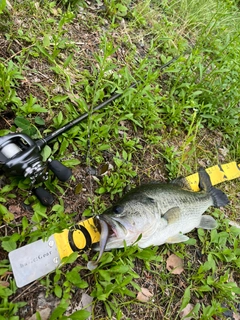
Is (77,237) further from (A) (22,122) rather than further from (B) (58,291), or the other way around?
(A) (22,122)

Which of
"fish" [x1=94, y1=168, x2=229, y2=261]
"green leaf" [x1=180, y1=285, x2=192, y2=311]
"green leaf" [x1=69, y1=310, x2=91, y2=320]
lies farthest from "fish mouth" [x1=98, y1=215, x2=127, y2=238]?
"green leaf" [x1=180, y1=285, x2=192, y2=311]

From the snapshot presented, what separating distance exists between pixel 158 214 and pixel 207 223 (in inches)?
33.4

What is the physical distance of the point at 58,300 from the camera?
2664mm

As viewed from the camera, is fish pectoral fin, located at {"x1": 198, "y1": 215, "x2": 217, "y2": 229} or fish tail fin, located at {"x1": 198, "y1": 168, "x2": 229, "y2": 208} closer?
fish pectoral fin, located at {"x1": 198, "y1": 215, "x2": 217, "y2": 229}

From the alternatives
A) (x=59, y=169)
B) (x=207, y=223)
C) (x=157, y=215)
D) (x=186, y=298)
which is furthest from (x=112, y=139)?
(x=186, y=298)

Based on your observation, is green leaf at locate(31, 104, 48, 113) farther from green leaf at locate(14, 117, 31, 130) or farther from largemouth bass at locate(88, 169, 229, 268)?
largemouth bass at locate(88, 169, 229, 268)

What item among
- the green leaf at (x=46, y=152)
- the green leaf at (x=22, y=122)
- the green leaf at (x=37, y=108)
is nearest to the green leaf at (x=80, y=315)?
the green leaf at (x=46, y=152)

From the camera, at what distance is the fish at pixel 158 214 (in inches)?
112

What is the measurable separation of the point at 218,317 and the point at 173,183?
1380 mm

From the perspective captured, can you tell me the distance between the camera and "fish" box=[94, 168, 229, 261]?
9.30 ft

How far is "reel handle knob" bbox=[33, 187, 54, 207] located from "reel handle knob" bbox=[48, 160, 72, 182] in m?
0.17

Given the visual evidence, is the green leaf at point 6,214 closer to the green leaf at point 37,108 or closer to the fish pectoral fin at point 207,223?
the green leaf at point 37,108

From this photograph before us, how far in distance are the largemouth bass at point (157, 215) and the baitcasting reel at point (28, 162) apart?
530mm

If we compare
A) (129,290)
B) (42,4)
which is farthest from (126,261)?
(42,4)
